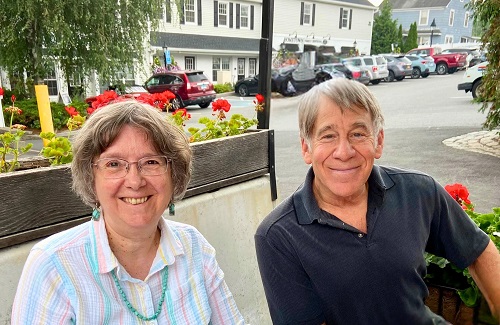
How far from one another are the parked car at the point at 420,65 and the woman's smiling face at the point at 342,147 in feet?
87.4

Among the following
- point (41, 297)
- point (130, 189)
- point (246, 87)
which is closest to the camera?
point (41, 297)

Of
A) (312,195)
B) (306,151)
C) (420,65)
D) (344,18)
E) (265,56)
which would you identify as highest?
(344,18)

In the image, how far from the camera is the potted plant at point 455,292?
1786 mm

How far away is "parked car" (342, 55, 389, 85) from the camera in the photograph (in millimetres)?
22250

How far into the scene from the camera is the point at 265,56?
2.56m

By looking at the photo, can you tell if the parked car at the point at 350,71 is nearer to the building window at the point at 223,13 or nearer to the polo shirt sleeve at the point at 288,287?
the building window at the point at 223,13

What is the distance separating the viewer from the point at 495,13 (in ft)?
21.0

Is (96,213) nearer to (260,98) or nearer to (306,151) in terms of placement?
(306,151)

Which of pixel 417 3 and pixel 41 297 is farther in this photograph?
pixel 417 3

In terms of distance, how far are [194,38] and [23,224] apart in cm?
2365

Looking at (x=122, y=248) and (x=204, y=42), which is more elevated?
(x=204, y=42)

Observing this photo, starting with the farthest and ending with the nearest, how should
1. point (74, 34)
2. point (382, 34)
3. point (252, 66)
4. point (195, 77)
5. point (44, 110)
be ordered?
point (382, 34)
point (252, 66)
point (195, 77)
point (74, 34)
point (44, 110)

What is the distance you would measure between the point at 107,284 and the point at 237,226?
1138mm

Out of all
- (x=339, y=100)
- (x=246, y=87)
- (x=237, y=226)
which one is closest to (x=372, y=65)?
(x=246, y=87)
